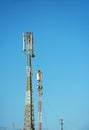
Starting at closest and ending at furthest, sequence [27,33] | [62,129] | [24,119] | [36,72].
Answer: [24,119], [27,33], [36,72], [62,129]

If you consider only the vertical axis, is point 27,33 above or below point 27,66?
above

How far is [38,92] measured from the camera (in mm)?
97250

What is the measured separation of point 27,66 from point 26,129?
15990 millimetres

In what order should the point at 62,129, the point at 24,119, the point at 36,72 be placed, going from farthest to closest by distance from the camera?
1. the point at 62,129
2. the point at 36,72
3. the point at 24,119

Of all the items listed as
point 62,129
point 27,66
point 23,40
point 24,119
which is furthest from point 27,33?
point 62,129

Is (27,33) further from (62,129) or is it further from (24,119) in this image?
(62,129)

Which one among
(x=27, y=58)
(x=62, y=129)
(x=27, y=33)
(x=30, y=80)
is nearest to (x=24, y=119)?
(x=30, y=80)

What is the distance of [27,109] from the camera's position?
79.6 m

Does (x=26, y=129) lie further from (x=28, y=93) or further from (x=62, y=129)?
(x=62, y=129)

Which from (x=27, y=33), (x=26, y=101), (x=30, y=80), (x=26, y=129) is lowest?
(x=26, y=129)

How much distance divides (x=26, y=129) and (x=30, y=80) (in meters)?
12.2

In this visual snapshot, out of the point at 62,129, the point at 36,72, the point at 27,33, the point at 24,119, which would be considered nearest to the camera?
the point at 24,119

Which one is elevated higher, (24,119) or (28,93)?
(28,93)

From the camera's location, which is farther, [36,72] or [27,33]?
[36,72]
